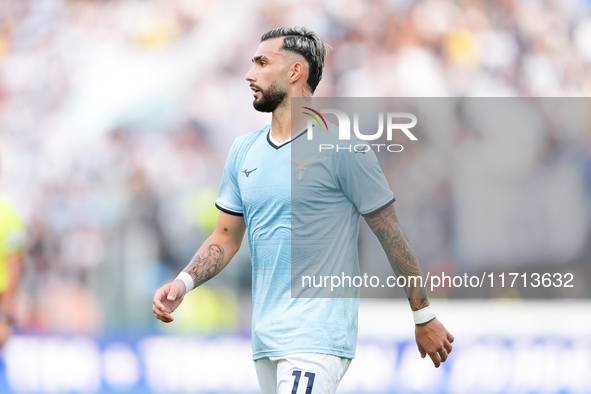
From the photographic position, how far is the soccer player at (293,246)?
2.56 m

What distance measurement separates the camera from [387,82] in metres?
6.30

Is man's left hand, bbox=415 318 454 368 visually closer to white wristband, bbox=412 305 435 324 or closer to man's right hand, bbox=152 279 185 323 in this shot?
white wristband, bbox=412 305 435 324

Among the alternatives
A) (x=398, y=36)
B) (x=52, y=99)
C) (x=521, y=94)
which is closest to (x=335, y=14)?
(x=398, y=36)

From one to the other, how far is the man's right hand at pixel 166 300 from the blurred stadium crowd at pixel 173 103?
3.39m

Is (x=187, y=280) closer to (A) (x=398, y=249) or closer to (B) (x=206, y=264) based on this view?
(B) (x=206, y=264)

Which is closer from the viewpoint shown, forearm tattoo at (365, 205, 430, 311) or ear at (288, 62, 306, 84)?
forearm tattoo at (365, 205, 430, 311)

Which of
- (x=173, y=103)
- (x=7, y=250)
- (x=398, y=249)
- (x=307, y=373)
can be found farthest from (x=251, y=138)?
(x=173, y=103)

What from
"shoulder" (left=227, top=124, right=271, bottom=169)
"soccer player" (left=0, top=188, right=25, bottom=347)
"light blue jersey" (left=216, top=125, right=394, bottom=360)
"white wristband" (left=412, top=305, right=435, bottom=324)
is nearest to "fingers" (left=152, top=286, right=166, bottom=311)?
"light blue jersey" (left=216, top=125, right=394, bottom=360)

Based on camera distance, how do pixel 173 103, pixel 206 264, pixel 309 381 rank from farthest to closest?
pixel 173 103 < pixel 206 264 < pixel 309 381

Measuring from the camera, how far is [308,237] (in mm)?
2650

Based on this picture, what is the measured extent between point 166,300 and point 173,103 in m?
4.11

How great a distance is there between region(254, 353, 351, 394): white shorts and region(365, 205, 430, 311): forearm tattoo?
0.39 metres

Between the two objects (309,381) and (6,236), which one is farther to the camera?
(6,236)

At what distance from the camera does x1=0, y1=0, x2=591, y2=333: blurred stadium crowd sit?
236 inches
